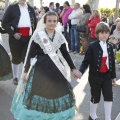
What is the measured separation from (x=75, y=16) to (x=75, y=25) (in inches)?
12.1

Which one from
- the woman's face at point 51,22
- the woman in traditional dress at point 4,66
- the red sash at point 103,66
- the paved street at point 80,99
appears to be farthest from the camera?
the woman in traditional dress at point 4,66

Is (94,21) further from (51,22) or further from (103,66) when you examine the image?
(51,22)

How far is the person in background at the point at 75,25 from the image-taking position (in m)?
9.55

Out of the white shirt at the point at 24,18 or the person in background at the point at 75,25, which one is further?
the person in background at the point at 75,25

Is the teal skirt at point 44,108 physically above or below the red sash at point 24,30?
below

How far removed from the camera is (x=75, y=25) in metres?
9.70

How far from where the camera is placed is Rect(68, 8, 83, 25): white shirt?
953 cm

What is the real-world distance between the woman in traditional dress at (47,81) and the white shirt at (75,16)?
5564 millimetres

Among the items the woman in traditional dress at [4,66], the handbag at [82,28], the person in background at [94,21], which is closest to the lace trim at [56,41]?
the woman in traditional dress at [4,66]

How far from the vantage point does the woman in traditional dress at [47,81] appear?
11.9 feet

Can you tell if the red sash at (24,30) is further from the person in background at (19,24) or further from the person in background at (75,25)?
the person in background at (75,25)

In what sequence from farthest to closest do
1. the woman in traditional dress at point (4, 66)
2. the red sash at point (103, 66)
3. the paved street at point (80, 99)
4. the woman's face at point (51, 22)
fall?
1. the woman in traditional dress at point (4, 66)
2. the paved street at point (80, 99)
3. the red sash at point (103, 66)
4. the woman's face at point (51, 22)

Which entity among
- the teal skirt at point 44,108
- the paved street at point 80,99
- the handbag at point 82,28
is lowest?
the paved street at point 80,99

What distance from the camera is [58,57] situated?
393 cm
